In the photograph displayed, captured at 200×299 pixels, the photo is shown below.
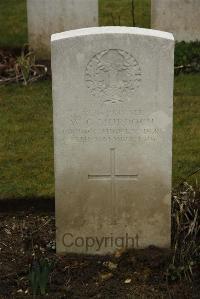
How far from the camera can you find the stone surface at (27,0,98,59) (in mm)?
10422

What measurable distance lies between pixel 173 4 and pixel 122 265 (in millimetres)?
6604

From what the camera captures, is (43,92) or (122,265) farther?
(43,92)

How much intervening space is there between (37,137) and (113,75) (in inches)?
116

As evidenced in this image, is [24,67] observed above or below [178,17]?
below

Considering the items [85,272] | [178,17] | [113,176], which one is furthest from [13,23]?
[85,272]

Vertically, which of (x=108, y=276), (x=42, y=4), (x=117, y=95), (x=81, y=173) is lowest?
(x=108, y=276)

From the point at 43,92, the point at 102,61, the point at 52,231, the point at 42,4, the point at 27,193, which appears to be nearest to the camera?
the point at 102,61

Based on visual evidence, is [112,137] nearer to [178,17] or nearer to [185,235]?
[185,235]

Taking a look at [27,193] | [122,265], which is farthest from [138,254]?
[27,193]

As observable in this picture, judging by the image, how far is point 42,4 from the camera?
1045 cm

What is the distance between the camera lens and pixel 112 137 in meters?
4.74

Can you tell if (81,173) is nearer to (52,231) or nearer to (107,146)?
(107,146)

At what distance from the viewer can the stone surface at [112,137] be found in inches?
181

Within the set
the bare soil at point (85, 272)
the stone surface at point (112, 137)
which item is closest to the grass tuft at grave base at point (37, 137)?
the bare soil at point (85, 272)
